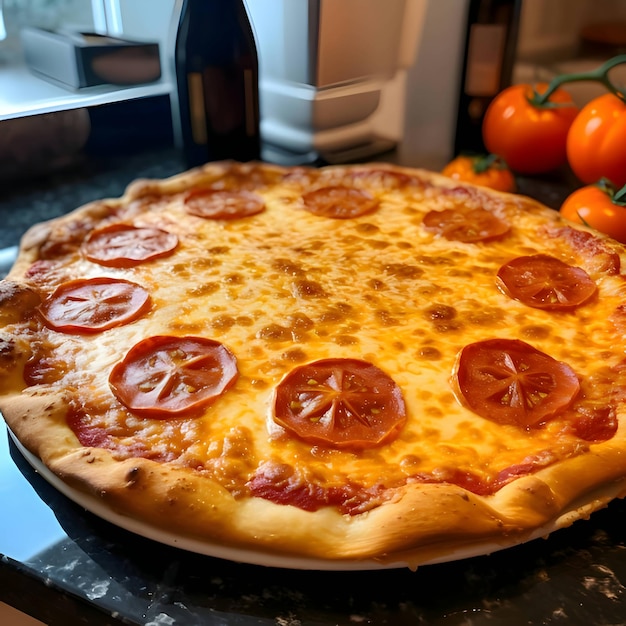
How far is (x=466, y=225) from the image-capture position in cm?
167

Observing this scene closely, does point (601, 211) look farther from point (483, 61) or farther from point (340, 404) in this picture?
point (340, 404)

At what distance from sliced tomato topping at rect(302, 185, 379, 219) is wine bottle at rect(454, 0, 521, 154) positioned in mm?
528

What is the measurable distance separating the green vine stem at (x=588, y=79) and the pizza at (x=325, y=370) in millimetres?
390

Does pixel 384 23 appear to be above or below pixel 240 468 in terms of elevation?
above

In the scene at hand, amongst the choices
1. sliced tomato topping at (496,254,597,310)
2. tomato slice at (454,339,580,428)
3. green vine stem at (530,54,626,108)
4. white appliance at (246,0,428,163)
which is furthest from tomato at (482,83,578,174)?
tomato slice at (454,339,580,428)

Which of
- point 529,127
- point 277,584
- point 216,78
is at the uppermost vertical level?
point 216,78

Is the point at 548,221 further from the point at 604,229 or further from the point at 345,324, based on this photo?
the point at 345,324

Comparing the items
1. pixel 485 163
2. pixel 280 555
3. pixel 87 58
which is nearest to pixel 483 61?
pixel 485 163

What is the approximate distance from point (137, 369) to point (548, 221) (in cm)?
106

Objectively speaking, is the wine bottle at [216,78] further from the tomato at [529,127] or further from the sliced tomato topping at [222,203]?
the tomato at [529,127]

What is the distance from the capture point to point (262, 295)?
1403mm

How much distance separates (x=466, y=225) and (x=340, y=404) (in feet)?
2.52

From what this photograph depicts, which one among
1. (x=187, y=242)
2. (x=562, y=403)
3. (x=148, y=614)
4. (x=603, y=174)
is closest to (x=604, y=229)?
(x=603, y=174)

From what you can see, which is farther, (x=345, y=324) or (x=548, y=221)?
(x=548, y=221)
